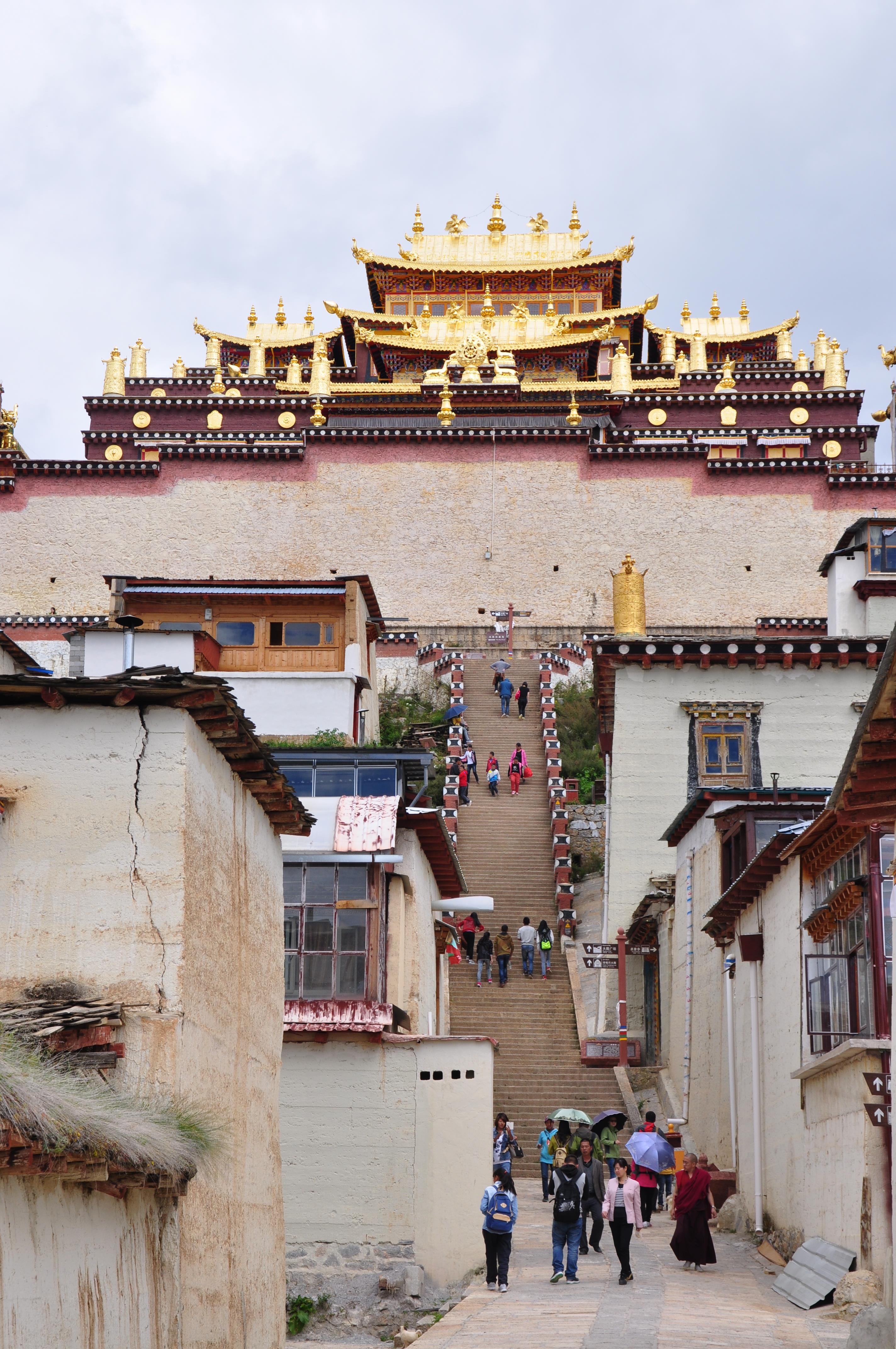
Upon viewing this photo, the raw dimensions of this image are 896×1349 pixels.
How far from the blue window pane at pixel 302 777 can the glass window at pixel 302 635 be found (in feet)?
26.1

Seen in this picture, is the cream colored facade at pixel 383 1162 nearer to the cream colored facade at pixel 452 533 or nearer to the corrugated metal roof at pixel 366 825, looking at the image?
the corrugated metal roof at pixel 366 825

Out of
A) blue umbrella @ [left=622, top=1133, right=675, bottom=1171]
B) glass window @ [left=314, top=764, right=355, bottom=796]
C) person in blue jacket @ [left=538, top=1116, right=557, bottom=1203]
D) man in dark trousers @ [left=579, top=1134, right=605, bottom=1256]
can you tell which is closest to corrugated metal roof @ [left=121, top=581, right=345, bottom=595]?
glass window @ [left=314, top=764, right=355, bottom=796]

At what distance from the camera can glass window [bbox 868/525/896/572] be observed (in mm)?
31234

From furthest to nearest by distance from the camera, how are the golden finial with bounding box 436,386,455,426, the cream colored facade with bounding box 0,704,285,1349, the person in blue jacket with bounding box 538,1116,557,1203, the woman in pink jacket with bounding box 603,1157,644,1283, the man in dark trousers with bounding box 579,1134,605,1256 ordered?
the golden finial with bounding box 436,386,455,426, the person in blue jacket with bounding box 538,1116,557,1203, the man in dark trousers with bounding box 579,1134,605,1256, the woman in pink jacket with bounding box 603,1157,644,1283, the cream colored facade with bounding box 0,704,285,1349

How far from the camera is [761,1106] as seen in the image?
690 inches

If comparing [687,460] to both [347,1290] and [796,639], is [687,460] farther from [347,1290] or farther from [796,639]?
[347,1290]

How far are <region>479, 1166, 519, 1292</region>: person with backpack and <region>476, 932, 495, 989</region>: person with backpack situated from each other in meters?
11.8

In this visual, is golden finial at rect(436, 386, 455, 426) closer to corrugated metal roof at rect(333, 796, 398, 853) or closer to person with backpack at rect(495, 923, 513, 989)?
person with backpack at rect(495, 923, 513, 989)

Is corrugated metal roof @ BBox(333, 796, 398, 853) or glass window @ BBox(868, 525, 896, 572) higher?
glass window @ BBox(868, 525, 896, 572)

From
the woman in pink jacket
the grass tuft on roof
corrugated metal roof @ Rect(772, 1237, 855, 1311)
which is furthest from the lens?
the woman in pink jacket

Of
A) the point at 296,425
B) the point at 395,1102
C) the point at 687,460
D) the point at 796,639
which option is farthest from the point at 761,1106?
the point at 296,425

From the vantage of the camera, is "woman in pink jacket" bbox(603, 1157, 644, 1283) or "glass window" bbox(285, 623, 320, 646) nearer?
"woman in pink jacket" bbox(603, 1157, 644, 1283)

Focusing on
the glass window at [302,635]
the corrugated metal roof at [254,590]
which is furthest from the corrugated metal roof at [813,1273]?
the corrugated metal roof at [254,590]

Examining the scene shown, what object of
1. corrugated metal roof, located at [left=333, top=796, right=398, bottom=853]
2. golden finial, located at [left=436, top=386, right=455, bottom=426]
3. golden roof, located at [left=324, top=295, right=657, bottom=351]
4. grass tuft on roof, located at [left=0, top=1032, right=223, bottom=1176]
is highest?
golden roof, located at [left=324, top=295, right=657, bottom=351]
